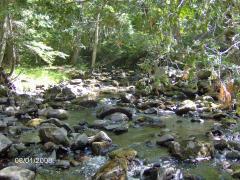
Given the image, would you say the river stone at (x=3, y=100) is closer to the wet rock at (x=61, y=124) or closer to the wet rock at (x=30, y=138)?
the wet rock at (x=61, y=124)

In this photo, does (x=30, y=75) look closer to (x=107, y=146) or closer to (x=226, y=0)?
(x=107, y=146)

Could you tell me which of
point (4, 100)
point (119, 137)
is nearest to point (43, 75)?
point (4, 100)

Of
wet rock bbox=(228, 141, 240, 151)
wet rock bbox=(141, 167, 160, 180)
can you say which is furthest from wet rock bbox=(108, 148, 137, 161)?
wet rock bbox=(228, 141, 240, 151)

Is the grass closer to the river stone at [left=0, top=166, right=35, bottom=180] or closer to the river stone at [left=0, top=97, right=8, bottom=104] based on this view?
the river stone at [left=0, top=97, right=8, bottom=104]

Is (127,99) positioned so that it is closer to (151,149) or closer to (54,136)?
(151,149)

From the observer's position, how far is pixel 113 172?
528cm

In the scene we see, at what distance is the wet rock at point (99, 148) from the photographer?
22.1 feet

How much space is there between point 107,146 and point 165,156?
3.41 ft

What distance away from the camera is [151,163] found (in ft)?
20.5

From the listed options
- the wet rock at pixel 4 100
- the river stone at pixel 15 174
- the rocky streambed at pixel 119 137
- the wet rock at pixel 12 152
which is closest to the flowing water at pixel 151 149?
the rocky streambed at pixel 119 137

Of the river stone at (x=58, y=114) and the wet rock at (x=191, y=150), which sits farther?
the river stone at (x=58, y=114)

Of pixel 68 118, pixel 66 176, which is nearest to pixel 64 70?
pixel 68 118

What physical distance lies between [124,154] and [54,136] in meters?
1.37

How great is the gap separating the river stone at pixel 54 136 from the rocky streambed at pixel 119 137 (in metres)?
0.02
